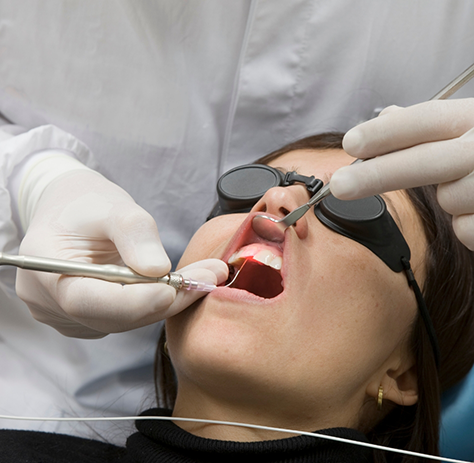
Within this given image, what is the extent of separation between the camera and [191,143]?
1688mm

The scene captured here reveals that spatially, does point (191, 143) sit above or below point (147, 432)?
above

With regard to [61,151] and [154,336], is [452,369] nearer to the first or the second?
[154,336]

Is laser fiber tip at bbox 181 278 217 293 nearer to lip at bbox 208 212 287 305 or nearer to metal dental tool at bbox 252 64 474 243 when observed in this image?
lip at bbox 208 212 287 305

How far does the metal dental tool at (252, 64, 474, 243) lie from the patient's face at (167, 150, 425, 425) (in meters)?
0.02

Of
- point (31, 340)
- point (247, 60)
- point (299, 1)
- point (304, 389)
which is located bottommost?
point (31, 340)

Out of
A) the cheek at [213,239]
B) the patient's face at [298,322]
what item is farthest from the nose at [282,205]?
the cheek at [213,239]

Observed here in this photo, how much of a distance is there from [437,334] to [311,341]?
0.49 metres

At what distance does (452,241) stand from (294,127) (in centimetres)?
70

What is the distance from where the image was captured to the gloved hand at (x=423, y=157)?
2.98ft

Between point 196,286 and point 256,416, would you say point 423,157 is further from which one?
point 256,416

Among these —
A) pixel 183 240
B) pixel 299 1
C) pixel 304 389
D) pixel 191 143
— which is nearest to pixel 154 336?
pixel 183 240

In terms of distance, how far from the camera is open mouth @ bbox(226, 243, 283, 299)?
42.4 inches

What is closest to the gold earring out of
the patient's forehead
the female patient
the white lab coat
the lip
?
the female patient

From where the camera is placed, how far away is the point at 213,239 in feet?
3.89
